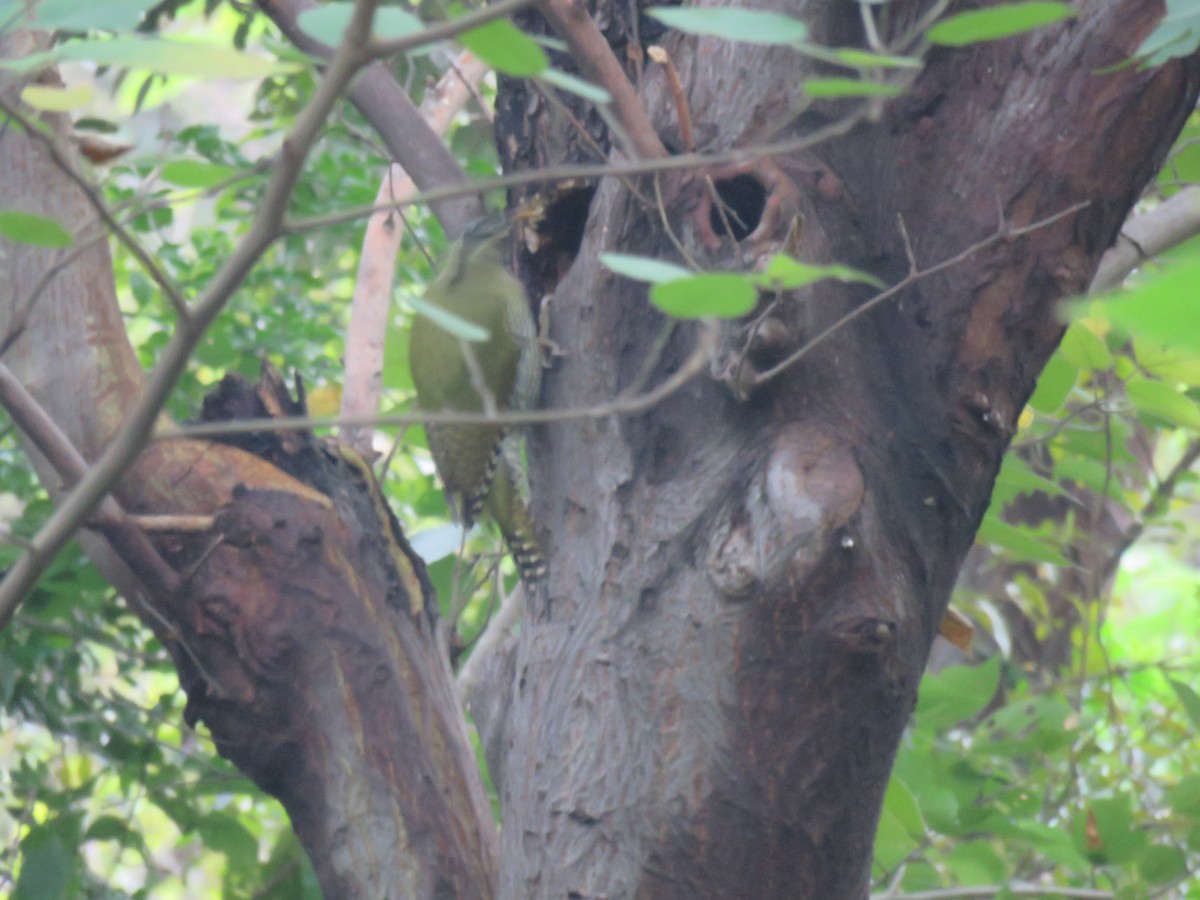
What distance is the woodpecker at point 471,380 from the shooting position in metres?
2.61

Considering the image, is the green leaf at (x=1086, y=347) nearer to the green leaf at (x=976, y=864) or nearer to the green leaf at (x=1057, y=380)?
the green leaf at (x=1057, y=380)

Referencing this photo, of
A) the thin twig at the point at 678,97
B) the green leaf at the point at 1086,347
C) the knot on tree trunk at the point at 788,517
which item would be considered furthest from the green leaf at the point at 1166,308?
the green leaf at the point at 1086,347

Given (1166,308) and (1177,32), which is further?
(1177,32)

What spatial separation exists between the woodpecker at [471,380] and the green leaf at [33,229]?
1.76m

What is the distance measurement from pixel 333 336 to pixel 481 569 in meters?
0.76

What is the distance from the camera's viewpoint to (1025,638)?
14.2 feet

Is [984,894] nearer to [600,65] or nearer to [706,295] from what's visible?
[600,65]

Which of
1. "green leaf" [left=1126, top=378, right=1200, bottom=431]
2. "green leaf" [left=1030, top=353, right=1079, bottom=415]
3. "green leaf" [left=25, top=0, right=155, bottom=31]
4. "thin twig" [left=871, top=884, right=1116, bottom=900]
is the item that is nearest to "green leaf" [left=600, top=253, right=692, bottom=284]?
"green leaf" [left=25, top=0, right=155, bottom=31]

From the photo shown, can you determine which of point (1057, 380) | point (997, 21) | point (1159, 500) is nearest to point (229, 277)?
point (997, 21)

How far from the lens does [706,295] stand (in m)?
0.72

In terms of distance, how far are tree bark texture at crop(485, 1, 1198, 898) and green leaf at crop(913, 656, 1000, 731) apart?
608mm

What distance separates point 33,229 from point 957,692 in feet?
5.77

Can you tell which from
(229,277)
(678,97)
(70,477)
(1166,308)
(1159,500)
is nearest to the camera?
(1166,308)

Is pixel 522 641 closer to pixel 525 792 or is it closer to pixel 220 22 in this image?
pixel 525 792
